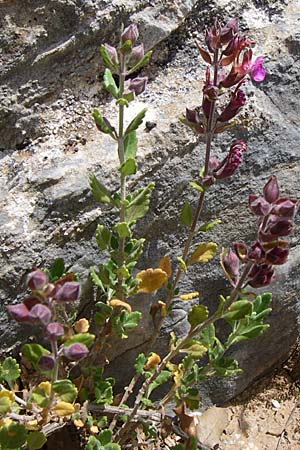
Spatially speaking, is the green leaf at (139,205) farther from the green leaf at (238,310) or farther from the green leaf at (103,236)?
the green leaf at (238,310)

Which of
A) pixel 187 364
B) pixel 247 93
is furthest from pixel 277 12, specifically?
pixel 187 364

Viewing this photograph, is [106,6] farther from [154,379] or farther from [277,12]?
[154,379]

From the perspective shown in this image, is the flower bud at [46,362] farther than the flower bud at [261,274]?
No

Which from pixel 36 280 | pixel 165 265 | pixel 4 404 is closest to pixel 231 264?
pixel 165 265

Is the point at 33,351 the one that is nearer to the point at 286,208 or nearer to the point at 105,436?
the point at 105,436

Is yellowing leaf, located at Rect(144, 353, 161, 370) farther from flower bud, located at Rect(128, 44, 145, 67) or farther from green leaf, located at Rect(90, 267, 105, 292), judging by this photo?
flower bud, located at Rect(128, 44, 145, 67)

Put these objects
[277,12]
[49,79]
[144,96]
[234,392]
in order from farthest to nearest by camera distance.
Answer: [234,392] < [277,12] < [144,96] < [49,79]

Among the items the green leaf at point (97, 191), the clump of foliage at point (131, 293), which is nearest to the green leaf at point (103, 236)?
the clump of foliage at point (131, 293)
